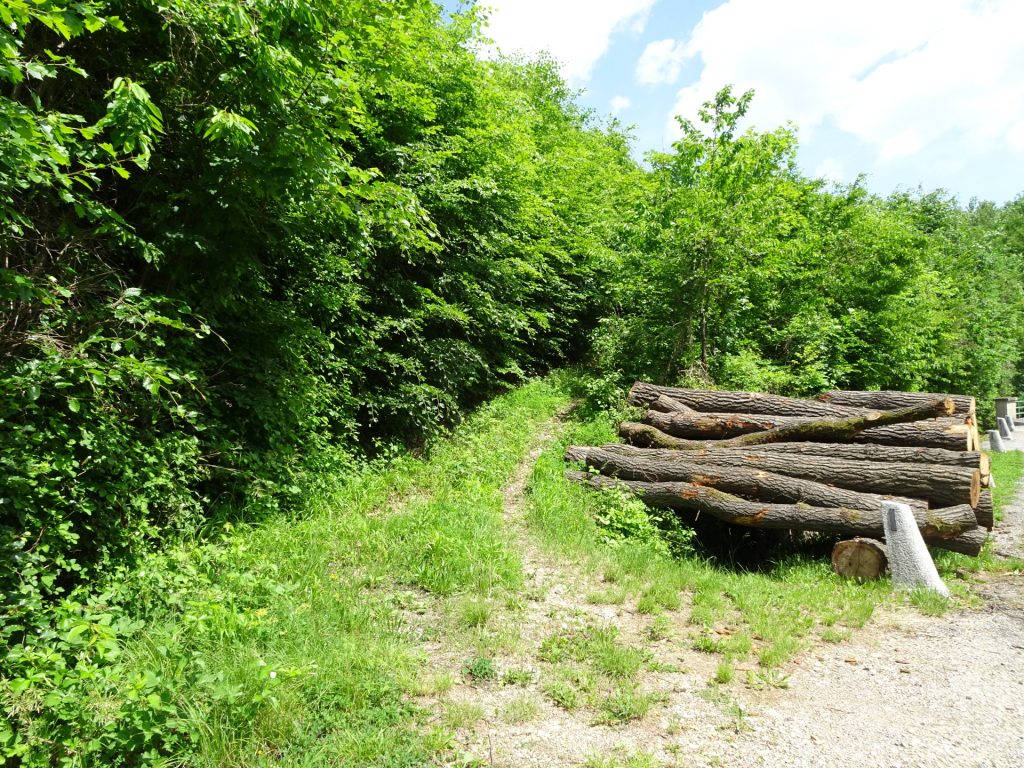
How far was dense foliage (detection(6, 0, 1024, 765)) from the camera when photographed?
387 centimetres

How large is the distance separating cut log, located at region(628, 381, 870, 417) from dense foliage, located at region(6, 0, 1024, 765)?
1.28m

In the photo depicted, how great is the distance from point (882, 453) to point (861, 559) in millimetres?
1998

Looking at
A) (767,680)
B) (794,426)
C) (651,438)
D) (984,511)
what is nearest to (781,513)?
(794,426)

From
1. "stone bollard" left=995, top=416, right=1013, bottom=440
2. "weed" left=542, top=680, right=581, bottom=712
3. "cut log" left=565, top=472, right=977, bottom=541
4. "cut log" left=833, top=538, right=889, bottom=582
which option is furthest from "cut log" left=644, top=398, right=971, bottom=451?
"stone bollard" left=995, top=416, right=1013, bottom=440

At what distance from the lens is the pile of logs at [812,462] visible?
675cm

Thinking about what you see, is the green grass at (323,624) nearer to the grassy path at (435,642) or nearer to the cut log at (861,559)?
the grassy path at (435,642)

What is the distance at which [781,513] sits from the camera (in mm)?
7109

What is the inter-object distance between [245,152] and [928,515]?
802cm

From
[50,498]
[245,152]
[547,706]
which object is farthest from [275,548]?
[245,152]

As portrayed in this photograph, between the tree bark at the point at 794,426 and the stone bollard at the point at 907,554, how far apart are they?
2.52 m

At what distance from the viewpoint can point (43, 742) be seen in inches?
118

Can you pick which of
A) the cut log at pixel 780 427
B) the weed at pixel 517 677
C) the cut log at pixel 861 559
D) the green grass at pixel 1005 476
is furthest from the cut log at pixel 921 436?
the weed at pixel 517 677

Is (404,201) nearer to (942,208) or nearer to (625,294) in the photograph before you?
(625,294)

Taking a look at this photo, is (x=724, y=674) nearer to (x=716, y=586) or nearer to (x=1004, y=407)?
(x=716, y=586)
